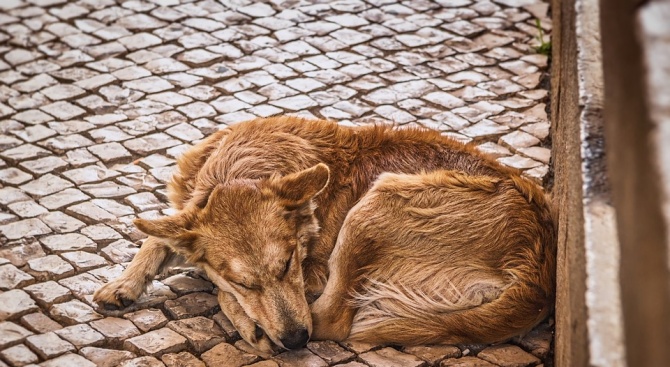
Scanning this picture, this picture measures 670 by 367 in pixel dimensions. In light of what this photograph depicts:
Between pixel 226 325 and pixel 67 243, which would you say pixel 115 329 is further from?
pixel 67 243

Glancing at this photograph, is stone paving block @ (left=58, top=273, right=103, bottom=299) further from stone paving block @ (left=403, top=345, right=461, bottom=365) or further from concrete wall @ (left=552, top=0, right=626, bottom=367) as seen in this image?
concrete wall @ (left=552, top=0, right=626, bottom=367)

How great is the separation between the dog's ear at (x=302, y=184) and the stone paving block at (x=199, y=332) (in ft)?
2.85

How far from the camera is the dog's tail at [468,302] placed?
4.68 meters

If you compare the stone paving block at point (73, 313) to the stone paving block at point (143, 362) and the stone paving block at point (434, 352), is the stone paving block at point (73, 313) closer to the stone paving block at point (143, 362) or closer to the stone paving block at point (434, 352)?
the stone paving block at point (143, 362)

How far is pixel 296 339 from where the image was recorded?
15.7ft

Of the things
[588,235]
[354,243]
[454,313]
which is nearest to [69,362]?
[354,243]

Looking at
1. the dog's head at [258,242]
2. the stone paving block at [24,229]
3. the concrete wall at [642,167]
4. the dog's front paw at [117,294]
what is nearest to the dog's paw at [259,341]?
the dog's head at [258,242]

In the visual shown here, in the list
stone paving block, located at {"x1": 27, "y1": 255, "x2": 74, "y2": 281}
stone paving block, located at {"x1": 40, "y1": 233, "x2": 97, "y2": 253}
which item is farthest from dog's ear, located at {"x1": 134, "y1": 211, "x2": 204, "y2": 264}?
stone paving block, located at {"x1": 40, "y1": 233, "x2": 97, "y2": 253}

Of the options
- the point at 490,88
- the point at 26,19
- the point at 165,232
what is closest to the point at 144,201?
the point at 165,232

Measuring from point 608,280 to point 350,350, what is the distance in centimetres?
217

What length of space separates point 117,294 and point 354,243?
1.43 m

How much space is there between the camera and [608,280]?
3.05 m

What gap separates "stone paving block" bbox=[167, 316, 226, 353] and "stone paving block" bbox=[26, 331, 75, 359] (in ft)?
1.94

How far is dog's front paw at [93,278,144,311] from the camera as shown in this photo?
5207 mm
